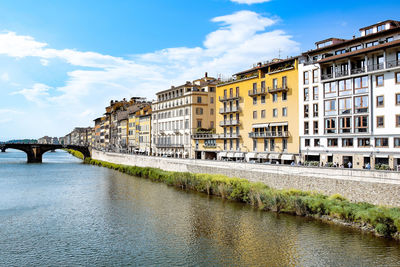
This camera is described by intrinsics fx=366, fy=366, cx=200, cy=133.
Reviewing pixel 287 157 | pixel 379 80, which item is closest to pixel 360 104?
pixel 379 80

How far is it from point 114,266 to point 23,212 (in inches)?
663

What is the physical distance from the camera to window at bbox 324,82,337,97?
39.5 meters

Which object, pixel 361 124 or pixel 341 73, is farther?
pixel 341 73

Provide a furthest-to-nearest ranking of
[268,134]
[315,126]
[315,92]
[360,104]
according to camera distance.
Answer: [268,134], [315,126], [315,92], [360,104]

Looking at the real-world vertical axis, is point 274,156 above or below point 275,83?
below

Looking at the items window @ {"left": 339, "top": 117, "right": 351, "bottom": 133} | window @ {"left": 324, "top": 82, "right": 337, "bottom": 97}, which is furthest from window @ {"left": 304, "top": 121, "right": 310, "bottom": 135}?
window @ {"left": 339, "top": 117, "right": 351, "bottom": 133}

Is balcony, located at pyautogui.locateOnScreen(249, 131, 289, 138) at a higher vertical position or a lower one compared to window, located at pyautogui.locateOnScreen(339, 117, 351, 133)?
lower

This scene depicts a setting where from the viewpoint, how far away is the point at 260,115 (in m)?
50.9

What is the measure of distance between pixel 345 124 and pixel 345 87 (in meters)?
3.89

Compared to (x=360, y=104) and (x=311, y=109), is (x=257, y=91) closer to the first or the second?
(x=311, y=109)

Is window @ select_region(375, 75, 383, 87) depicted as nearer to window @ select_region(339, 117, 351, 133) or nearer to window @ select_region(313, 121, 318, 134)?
window @ select_region(339, 117, 351, 133)

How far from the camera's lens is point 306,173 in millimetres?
33031

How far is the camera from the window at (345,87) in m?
37.9

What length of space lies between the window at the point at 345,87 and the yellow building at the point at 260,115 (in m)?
6.53
